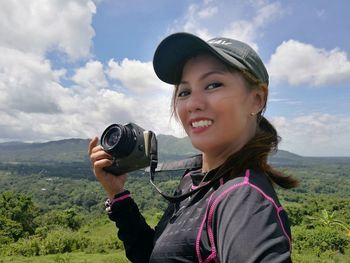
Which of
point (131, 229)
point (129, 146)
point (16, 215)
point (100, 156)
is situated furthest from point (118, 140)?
point (16, 215)

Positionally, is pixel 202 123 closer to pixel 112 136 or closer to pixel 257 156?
pixel 257 156

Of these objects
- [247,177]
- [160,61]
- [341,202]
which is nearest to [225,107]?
[247,177]

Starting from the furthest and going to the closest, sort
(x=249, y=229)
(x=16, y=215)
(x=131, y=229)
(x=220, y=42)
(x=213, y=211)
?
(x=16, y=215)
(x=131, y=229)
(x=220, y=42)
(x=213, y=211)
(x=249, y=229)

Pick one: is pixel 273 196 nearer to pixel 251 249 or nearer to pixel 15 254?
pixel 251 249

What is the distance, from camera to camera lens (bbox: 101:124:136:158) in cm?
192

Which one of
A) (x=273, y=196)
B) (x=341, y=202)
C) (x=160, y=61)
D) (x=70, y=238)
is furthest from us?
(x=341, y=202)

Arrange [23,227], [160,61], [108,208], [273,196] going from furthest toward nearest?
1. [23,227]
2. [108,208]
3. [160,61]
4. [273,196]

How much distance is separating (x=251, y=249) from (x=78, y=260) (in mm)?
25295

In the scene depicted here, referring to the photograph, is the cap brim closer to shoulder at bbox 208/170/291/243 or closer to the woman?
the woman

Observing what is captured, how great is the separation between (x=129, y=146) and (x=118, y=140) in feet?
0.22

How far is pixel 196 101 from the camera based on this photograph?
1460 millimetres

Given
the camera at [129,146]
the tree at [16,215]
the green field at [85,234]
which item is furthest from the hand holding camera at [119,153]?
the tree at [16,215]

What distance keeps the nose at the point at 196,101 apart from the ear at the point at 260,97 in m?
0.22

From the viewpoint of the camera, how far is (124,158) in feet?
6.42
